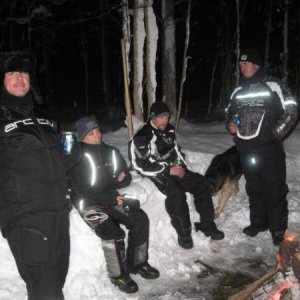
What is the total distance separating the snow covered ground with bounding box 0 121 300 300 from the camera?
164 inches

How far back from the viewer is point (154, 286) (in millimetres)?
4363

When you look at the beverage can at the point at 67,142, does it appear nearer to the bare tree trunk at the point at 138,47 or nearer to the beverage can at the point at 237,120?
the beverage can at the point at 237,120

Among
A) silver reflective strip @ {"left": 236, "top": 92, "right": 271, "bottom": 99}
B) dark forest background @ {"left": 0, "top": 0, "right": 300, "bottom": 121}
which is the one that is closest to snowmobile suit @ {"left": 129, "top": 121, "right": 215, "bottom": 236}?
silver reflective strip @ {"left": 236, "top": 92, "right": 271, "bottom": 99}

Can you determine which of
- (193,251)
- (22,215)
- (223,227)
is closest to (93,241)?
(193,251)

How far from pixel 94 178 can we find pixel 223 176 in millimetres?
2578

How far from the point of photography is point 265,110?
5.09m

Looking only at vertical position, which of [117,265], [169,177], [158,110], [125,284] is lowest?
[125,284]

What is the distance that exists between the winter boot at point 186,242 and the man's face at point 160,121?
151 cm

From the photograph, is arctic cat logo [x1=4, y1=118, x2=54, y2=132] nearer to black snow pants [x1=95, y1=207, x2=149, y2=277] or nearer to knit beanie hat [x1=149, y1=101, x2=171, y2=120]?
black snow pants [x1=95, y1=207, x2=149, y2=277]

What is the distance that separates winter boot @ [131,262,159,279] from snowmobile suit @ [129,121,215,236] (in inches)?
33.3

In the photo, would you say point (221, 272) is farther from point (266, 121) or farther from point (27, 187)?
point (27, 187)

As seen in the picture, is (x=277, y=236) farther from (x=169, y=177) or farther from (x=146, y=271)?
(x=146, y=271)

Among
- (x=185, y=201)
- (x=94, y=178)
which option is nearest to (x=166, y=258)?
(x=185, y=201)

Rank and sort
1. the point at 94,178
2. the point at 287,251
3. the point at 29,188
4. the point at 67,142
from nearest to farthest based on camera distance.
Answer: the point at 29,188 < the point at 67,142 < the point at 287,251 < the point at 94,178
